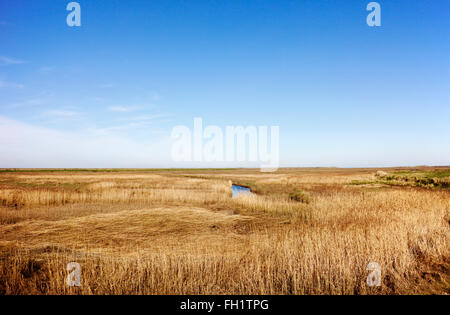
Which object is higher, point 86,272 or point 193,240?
point 86,272

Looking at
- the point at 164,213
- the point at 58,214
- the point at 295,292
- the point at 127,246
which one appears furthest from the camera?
the point at 58,214

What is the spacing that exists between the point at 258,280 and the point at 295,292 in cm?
85

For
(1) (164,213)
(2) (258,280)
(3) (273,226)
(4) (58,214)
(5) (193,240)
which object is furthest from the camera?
(4) (58,214)

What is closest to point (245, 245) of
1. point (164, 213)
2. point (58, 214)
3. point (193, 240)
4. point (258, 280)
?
point (193, 240)

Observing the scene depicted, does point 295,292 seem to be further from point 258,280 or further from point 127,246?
point 127,246

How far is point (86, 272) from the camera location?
6.02 metres

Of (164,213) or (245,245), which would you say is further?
(164,213)
